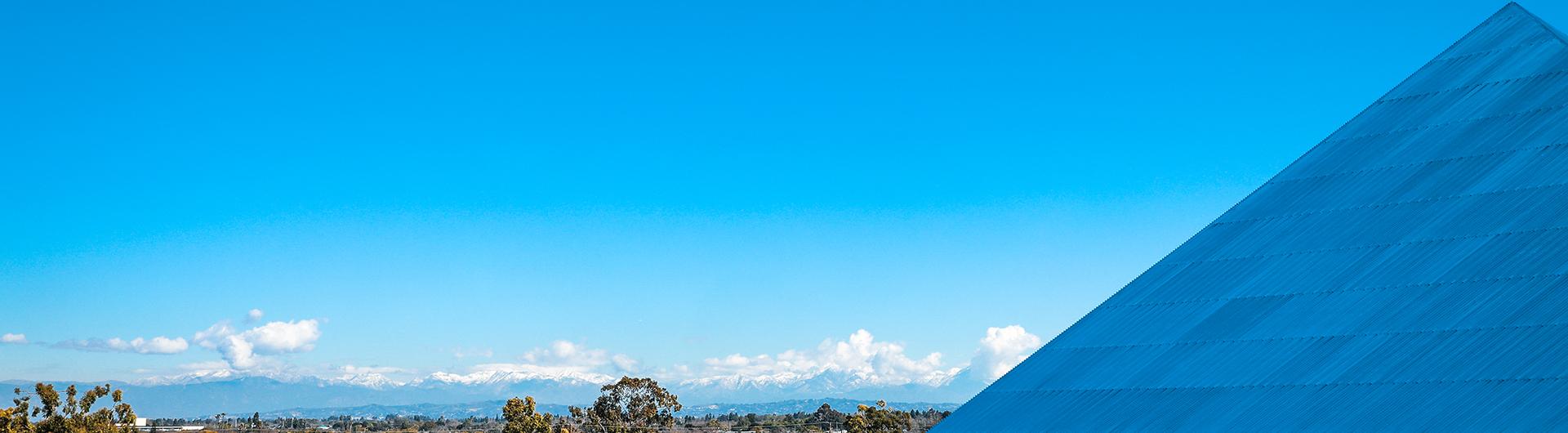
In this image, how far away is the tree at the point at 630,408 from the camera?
11500cm

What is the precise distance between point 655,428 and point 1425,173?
96302mm

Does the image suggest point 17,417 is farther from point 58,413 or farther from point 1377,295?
point 1377,295

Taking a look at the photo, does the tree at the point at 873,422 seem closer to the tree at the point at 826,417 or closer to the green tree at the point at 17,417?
the tree at the point at 826,417

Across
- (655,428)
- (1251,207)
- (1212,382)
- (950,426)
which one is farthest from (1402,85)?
(655,428)

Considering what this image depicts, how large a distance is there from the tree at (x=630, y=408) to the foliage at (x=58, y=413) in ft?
158

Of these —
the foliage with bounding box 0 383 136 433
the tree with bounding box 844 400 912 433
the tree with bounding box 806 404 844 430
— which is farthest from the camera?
the tree with bounding box 806 404 844 430

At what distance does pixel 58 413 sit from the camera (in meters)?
67.6

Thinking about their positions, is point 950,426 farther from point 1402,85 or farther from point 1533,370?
point 1402,85

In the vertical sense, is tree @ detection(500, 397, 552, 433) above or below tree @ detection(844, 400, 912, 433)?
above

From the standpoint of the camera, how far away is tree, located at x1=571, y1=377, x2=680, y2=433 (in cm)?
11500

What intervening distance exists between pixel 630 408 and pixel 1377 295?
99.4 meters

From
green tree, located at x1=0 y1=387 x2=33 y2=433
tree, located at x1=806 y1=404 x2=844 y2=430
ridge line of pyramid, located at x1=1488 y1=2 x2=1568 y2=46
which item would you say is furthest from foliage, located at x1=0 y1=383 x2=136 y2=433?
tree, located at x1=806 y1=404 x2=844 y2=430

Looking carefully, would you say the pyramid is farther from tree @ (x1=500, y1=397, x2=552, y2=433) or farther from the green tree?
tree @ (x1=500, y1=397, x2=552, y2=433)

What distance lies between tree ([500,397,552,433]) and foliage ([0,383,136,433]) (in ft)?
112
